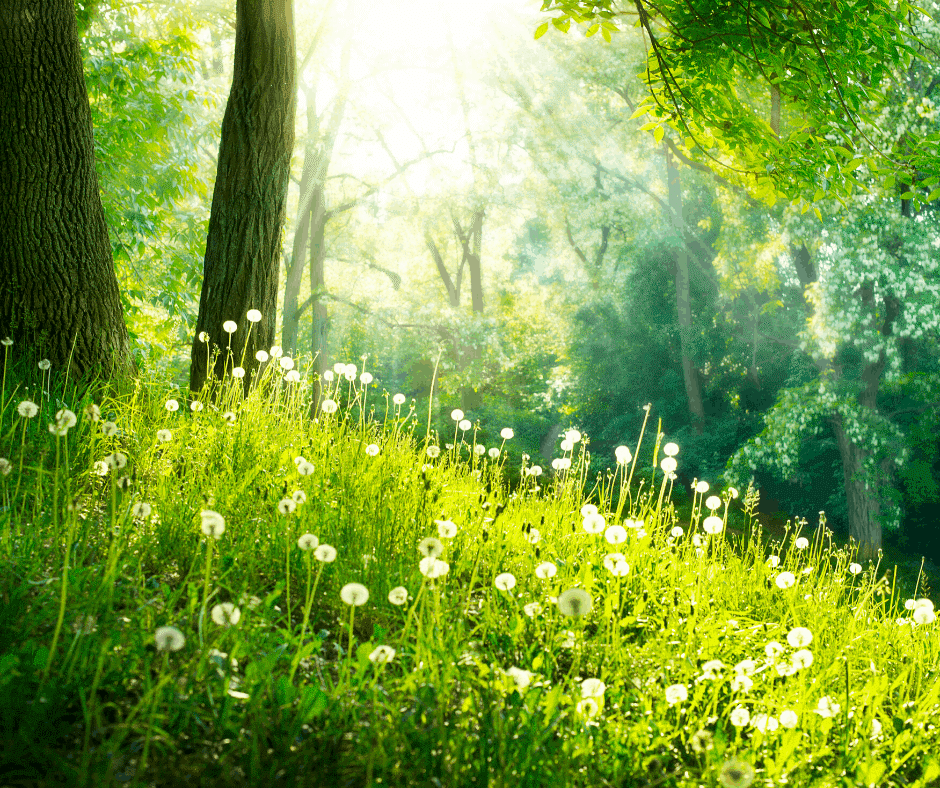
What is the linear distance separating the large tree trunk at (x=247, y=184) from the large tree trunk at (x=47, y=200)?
2.24 ft

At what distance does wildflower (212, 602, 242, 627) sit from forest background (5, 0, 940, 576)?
8604mm

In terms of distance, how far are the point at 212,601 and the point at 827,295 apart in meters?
12.7

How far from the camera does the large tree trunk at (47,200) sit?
3.75 meters

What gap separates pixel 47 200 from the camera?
3811 mm

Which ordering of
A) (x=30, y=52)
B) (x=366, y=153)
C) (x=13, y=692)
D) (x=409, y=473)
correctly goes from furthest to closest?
(x=366, y=153) → (x=30, y=52) → (x=409, y=473) → (x=13, y=692)

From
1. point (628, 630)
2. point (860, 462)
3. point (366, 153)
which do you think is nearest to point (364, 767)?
point (628, 630)

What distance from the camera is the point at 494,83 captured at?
22484 millimetres

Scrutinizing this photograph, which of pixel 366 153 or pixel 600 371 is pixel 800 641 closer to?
pixel 600 371

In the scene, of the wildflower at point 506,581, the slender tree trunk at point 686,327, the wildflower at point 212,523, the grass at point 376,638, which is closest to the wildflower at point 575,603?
the grass at point 376,638

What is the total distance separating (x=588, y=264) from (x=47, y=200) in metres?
21.5

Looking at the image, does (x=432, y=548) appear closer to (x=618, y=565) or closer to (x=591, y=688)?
(x=591, y=688)

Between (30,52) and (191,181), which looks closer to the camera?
(30,52)

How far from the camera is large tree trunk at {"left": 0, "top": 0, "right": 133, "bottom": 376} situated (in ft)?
12.3

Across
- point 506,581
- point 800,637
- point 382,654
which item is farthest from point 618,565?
point 382,654
